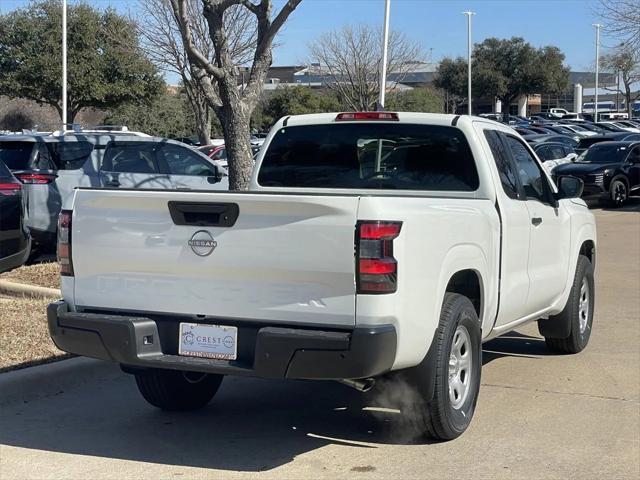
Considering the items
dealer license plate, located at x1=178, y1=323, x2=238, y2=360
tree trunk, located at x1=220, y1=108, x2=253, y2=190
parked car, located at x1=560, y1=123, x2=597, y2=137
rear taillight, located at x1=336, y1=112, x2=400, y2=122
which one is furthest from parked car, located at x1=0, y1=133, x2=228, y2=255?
parked car, located at x1=560, y1=123, x2=597, y2=137

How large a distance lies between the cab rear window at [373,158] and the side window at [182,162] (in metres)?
6.72

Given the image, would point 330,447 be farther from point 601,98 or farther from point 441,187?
point 601,98

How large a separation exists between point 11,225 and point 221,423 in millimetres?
3830

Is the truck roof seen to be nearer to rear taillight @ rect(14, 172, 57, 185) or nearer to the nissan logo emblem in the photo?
the nissan logo emblem

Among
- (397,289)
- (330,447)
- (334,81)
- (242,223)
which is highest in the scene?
(334,81)

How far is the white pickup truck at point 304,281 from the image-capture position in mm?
4566

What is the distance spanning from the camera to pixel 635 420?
603 cm

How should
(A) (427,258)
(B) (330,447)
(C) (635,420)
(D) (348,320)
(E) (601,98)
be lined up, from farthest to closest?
(E) (601,98)
(C) (635,420)
(B) (330,447)
(A) (427,258)
(D) (348,320)

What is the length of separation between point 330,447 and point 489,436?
99cm

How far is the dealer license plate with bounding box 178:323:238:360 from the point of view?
4824 millimetres

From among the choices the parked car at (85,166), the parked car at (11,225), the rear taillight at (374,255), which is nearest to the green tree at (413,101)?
the parked car at (85,166)

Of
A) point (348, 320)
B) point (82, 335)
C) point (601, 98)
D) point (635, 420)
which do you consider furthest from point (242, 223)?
point (601, 98)

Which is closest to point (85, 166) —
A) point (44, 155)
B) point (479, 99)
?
point (44, 155)

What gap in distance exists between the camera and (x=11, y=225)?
8.74 metres
